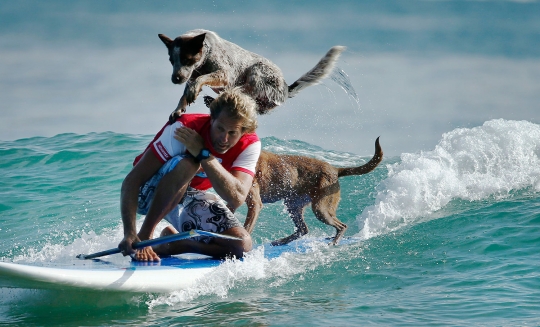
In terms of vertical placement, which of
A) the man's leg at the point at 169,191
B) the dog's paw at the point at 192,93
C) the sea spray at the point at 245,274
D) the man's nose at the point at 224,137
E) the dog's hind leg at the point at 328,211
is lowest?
the sea spray at the point at 245,274

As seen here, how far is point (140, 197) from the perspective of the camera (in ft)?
16.8

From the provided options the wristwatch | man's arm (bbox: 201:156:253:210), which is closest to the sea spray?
man's arm (bbox: 201:156:253:210)

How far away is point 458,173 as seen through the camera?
10117 mm

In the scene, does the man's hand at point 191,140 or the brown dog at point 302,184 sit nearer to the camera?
the man's hand at point 191,140

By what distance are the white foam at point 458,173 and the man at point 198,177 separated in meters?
3.05

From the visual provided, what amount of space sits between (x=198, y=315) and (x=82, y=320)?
0.85m

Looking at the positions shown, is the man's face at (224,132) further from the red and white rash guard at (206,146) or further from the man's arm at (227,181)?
the man's arm at (227,181)

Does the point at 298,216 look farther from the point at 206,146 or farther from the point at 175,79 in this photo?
the point at 206,146

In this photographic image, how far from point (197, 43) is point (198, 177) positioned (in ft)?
4.42

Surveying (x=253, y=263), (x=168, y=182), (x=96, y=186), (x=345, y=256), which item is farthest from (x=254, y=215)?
(x=96, y=186)

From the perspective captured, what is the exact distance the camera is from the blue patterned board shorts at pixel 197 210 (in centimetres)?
501

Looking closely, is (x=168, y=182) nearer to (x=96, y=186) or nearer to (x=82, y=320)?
(x=82, y=320)

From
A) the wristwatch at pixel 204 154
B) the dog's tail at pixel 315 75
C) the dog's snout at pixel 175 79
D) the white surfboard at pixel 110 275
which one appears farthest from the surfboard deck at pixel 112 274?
the dog's tail at pixel 315 75

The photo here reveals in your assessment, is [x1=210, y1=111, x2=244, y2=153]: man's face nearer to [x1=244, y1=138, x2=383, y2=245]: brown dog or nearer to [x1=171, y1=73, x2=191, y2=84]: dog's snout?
[x1=171, y1=73, x2=191, y2=84]: dog's snout
